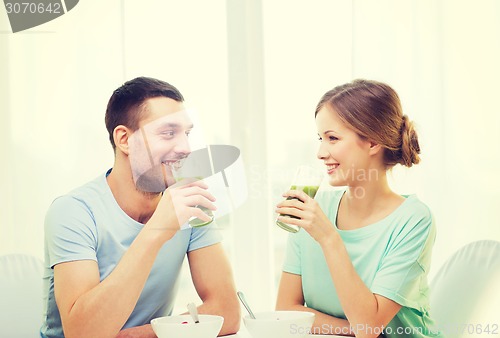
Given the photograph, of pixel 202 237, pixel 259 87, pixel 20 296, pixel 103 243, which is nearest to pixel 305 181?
pixel 202 237

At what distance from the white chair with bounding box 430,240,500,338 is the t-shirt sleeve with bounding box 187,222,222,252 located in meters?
0.47

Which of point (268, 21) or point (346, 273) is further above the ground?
point (268, 21)

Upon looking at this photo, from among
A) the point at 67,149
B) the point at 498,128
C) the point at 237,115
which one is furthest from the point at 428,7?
the point at 67,149

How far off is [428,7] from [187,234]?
760mm

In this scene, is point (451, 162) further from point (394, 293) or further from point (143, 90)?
point (143, 90)

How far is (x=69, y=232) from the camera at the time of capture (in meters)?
1.27

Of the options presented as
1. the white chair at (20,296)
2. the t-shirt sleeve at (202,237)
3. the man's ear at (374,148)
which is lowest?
the white chair at (20,296)

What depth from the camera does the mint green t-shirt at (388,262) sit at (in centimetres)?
126

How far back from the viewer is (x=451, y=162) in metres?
1.65

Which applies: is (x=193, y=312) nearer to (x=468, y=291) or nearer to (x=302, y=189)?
(x=302, y=189)

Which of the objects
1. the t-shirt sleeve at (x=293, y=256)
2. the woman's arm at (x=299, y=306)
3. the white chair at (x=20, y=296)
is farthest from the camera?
the white chair at (x=20, y=296)

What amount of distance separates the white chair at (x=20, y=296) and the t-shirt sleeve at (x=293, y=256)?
57 cm

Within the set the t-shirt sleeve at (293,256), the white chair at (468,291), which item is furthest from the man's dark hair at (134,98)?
the white chair at (468,291)

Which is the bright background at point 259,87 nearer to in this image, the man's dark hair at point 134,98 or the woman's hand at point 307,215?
the man's dark hair at point 134,98
